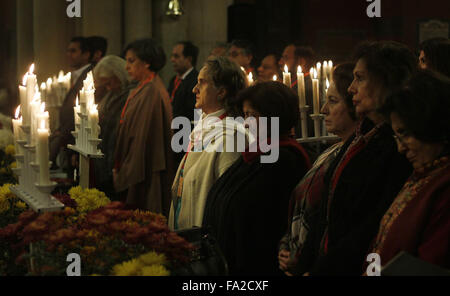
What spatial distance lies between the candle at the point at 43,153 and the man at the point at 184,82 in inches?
170

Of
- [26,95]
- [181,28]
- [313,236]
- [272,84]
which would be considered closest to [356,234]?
[313,236]

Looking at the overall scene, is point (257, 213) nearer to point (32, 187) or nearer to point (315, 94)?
point (315, 94)

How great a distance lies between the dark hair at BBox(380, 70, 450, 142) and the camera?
2.09m

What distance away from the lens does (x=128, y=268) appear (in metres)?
2.08

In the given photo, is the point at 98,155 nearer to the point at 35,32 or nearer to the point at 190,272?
the point at 190,272

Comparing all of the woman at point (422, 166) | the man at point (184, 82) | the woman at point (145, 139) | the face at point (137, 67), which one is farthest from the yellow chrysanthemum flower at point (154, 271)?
the man at point (184, 82)

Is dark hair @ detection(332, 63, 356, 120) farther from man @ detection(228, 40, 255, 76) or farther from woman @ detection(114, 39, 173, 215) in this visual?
man @ detection(228, 40, 255, 76)

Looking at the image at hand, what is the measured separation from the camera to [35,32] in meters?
8.43

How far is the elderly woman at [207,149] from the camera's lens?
11.7 ft

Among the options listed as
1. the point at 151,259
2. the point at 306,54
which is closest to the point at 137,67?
the point at 306,54

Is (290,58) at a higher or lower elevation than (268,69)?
higher

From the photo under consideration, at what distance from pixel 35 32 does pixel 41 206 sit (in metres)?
6.42

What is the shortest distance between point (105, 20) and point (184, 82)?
6.53ft

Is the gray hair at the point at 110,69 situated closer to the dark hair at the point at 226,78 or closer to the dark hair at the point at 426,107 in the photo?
the dark hair at the point at 226,78
